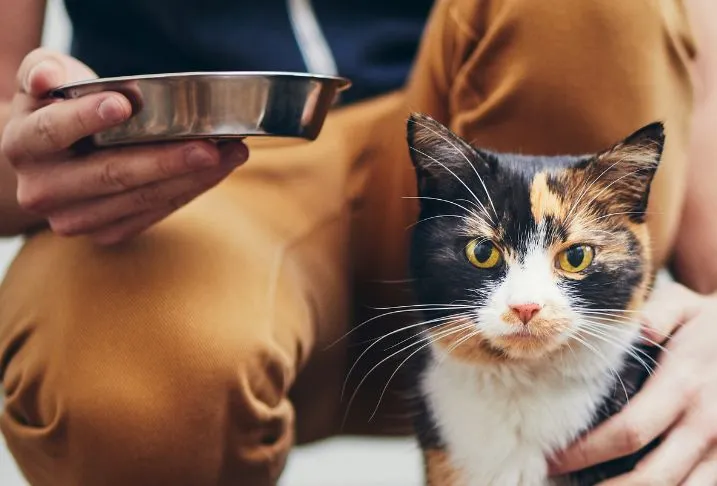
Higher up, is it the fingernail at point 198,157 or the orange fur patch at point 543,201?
the fingernail at point 198,157

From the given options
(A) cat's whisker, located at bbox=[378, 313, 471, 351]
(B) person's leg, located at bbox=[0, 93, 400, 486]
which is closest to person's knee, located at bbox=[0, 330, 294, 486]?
(B) person's leg, located at bbox=[0, 93, 400, 486]

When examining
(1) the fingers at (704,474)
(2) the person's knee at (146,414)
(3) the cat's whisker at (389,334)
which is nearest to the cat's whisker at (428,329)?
(3) the cat's whisker at (389,334)

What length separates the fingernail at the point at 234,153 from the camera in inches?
23.6

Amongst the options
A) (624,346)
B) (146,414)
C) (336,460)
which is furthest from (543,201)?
(336,460)

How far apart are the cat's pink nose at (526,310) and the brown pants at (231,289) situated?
175 millimetres

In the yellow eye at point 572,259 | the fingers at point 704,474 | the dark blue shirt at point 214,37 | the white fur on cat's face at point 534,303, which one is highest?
the dark blue shirt at point 214,37

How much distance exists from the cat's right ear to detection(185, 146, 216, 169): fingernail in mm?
143

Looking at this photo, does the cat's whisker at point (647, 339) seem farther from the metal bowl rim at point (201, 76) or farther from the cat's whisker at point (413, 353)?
the metal bowl rim at point (201, 76)

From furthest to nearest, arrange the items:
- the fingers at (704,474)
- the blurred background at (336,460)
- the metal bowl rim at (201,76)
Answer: the blurred background at (336,460) < the fingers at (704,474) < the metal bowl rim at (201,76)

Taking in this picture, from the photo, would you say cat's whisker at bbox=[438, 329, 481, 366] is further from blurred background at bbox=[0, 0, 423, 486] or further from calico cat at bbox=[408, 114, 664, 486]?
blurred background at bbox=[0, 0, 423, 486]

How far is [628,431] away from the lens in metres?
0.60

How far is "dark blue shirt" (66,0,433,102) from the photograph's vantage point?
0.84m

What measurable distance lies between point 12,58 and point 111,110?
0.33 m

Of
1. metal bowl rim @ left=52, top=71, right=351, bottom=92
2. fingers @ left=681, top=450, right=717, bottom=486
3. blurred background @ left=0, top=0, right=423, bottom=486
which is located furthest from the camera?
blurred background @ left=0, top=0, right=423, bottom=486
